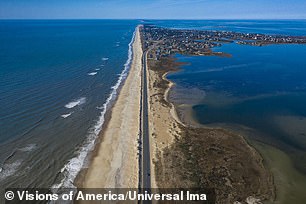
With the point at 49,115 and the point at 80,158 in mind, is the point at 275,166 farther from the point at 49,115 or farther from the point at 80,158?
the point at 49,115

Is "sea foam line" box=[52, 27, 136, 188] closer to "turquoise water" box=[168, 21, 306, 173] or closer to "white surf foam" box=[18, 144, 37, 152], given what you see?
"white surf foam" box=[18, 144, 37, 152]

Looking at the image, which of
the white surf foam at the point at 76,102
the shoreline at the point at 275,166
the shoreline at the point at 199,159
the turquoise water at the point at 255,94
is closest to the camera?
the shoreline at the point at 275,166

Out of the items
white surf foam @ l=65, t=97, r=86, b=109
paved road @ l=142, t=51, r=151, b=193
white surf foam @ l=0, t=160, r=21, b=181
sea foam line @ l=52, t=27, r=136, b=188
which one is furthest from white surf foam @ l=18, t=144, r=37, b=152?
paved road @ l=142, t=51, r=151, b=193

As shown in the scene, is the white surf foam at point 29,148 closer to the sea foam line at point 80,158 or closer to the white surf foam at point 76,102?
the sea foam line at point 80,158

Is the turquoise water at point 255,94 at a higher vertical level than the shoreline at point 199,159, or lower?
higher

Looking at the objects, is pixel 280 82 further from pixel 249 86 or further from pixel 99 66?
pixel 99 66

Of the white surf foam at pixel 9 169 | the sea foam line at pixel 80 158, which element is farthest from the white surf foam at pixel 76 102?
the white surf foam at pixel 9 169
